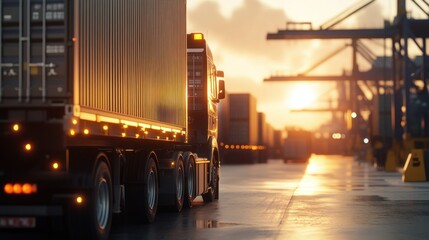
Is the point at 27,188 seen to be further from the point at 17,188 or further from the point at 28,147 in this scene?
the point at 28,147

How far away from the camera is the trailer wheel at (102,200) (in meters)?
10.1

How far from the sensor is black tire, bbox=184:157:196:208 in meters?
16.5

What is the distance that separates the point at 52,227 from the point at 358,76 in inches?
3077

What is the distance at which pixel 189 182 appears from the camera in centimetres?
1678

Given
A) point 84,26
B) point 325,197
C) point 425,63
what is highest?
point 425,63

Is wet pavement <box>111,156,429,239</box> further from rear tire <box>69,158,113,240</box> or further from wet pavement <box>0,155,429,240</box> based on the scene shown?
rear tire <box>69,158,113,240</box>

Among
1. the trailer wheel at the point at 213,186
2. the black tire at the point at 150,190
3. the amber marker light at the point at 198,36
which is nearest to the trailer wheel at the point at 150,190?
the black tire at the point at 150,190

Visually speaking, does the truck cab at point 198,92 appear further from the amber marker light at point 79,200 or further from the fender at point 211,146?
the amber marker light at point 79,200

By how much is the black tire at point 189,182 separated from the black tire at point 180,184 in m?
0.23

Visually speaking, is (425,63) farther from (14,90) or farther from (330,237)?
(14,90)

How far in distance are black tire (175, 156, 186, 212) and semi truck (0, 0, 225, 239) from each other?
2.09m

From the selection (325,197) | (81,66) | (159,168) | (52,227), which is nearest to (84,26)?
(81,66)

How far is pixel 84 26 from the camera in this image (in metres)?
9.42

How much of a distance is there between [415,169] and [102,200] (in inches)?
867
